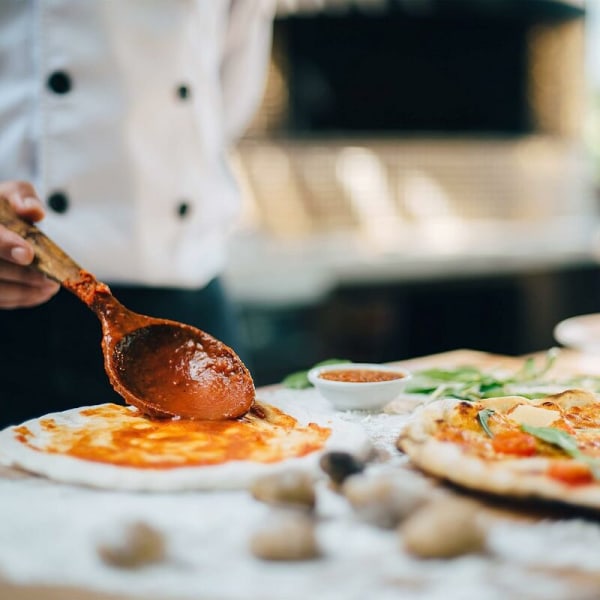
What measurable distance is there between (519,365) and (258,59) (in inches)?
41.3

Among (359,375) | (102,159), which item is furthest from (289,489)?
(102,159)

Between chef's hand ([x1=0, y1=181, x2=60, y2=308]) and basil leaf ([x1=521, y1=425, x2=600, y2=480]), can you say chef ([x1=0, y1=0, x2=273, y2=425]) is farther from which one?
basil leaf ([x1=521, y1=425, x2=600, y2=480])

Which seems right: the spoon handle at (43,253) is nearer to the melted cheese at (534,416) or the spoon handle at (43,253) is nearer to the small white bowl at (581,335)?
the melted cheese at (534,416)

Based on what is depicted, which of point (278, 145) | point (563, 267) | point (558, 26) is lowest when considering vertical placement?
point (563, 267)

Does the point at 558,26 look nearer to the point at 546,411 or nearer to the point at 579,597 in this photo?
the point at 546,411

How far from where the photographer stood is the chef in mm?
1658

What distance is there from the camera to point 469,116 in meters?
4.92

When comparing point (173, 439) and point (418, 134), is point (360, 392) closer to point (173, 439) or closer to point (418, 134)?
point (173, 439)

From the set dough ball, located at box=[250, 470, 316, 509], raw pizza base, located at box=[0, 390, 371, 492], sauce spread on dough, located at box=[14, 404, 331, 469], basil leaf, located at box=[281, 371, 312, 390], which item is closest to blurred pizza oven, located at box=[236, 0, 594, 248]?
basil leaf, located at box=[281, 371, 312, 390]

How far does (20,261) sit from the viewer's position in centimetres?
124

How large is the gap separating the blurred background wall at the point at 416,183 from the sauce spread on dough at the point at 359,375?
6.80 feet

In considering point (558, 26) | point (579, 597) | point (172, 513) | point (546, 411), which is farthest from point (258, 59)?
point (558, 26)

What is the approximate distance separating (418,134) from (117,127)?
327 cm

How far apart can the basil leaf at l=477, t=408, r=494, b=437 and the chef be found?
873mm
